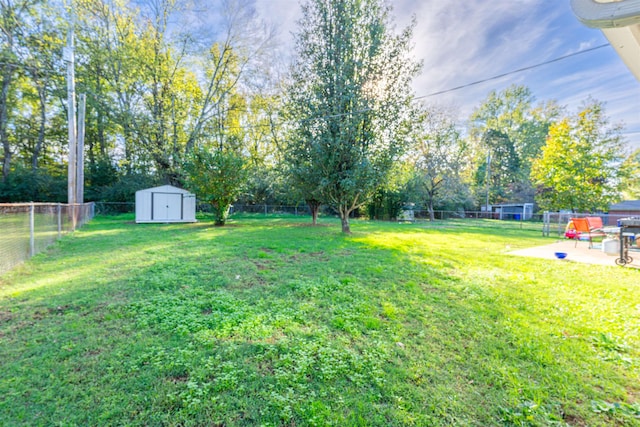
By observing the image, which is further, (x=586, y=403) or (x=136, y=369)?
(x=136, y=369)

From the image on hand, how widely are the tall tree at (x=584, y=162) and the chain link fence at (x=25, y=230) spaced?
20471 mm

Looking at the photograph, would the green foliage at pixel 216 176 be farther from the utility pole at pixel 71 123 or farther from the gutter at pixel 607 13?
the gutter at pixel 607 13

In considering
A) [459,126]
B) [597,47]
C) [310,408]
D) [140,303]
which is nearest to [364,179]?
[597,47]

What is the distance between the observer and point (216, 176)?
460 inches

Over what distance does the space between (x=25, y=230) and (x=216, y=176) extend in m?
6.99

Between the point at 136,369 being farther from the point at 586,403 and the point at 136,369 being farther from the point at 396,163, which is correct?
the point at 396,163

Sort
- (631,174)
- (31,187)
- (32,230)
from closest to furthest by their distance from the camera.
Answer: (32,230) → (631,174) → (31,187)

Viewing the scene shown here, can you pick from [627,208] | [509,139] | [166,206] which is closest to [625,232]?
[166,206]

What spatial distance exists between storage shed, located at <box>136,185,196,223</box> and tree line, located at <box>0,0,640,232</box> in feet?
4.92

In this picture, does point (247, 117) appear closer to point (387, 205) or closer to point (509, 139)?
point (387, 205)

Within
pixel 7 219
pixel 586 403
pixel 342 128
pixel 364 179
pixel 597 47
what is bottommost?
pixel 586 403

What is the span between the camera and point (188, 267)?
15.3 feet

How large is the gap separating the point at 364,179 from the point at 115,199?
56.2 feet

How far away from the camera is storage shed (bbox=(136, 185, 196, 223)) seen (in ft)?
44.3
